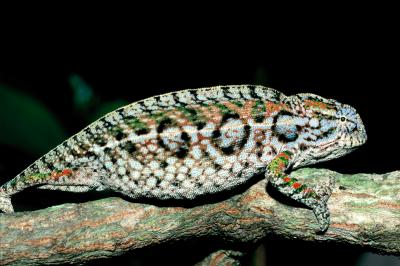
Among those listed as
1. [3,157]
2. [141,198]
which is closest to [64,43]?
[3,157]

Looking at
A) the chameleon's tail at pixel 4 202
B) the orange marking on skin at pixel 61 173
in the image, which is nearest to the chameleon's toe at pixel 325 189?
the orange marking on skin at pixel 61 173

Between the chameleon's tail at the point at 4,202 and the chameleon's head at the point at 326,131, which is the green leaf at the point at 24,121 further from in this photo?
the chameleon's head at the point at 326,131

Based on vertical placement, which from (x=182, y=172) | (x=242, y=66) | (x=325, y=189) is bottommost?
(x=325, y=189)

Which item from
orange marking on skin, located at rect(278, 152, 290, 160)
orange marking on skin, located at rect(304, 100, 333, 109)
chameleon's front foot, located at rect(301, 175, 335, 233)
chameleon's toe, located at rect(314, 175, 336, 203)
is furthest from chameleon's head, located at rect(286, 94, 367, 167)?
chameleon's front foot, located at rect(301, 175, 335, 233)

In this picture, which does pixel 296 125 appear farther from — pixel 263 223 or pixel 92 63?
pixel 92 63

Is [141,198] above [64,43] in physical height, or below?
below

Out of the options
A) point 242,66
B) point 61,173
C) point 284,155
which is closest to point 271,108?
point 284,155

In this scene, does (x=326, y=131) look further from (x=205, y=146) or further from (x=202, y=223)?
(x=202, y=223)
